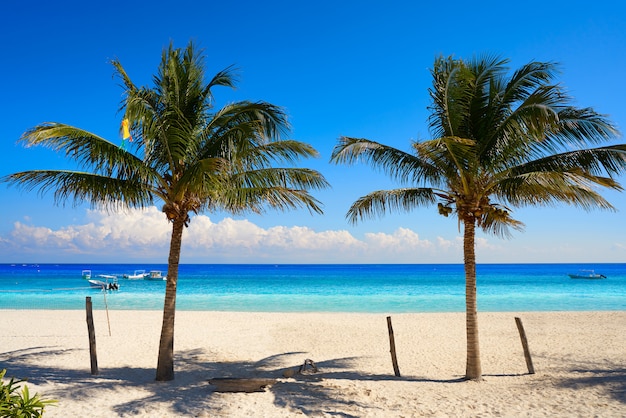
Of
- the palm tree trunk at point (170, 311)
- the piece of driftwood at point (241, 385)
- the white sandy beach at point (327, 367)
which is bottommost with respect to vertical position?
the white sandy beach at point (327, 367)

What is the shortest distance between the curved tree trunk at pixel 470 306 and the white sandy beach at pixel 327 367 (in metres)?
0.35

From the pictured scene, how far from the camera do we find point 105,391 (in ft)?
25.4

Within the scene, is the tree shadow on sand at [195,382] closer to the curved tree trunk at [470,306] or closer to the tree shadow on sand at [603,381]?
the curved tree trunk at [470,306]

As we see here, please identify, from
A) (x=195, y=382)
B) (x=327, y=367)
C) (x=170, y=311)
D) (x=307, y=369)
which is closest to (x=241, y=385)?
(x=195, y=382)

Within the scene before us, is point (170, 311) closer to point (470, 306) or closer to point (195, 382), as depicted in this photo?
point (195, 382)

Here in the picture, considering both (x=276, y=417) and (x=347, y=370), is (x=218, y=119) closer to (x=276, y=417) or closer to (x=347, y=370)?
(x=276, y=417)

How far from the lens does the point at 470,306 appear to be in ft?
28.5

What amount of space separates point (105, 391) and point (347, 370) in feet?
16.2

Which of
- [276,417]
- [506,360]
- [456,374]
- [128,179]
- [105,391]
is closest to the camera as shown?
[276,417]

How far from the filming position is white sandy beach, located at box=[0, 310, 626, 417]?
7.09 m

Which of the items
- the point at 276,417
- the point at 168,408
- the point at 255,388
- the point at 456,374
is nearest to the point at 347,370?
the point at 456,374

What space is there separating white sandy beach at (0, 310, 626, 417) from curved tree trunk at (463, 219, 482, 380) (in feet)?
1.15

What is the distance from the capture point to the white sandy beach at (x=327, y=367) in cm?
709

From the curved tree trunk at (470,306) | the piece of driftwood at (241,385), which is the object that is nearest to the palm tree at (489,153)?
the curved tree trunk at (470,306)
